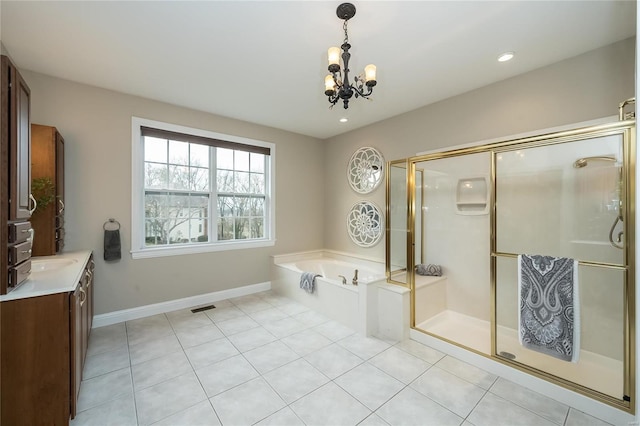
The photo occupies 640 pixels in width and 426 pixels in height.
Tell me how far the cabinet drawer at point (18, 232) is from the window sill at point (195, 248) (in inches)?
62.7

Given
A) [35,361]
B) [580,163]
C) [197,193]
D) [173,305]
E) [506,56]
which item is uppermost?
[506,56]

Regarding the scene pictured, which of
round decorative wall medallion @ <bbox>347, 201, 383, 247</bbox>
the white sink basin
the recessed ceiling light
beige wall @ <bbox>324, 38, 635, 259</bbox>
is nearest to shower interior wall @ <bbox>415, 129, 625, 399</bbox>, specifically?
beige wall @ <bbox>324, 38, 635, 259</bbox>

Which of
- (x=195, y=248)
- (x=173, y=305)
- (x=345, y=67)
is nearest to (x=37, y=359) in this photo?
(x=173, y=305)

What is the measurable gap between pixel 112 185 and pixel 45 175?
674 millimetres

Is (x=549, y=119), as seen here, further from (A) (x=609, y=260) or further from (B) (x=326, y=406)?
(B) (x=326, y=406)

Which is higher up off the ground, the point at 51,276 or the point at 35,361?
the point at 51,276

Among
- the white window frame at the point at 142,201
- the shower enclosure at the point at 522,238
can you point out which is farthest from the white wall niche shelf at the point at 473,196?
the white window frame at the point at 142,201

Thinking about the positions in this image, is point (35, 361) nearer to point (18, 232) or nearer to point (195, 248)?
point (18, 232)

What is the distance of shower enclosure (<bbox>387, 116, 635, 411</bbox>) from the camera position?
190 centimetres

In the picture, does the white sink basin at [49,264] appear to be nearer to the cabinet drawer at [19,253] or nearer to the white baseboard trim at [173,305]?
the cabinet drawer at [19,253]

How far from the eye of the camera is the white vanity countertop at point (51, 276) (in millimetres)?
1469

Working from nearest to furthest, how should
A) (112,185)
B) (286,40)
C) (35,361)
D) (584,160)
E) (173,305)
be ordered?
(35,361)
(286,40)
(584,160)
(112,185)
(173,305)

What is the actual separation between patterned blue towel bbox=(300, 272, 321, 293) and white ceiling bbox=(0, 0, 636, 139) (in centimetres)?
232

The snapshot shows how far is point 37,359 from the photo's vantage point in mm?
1472
